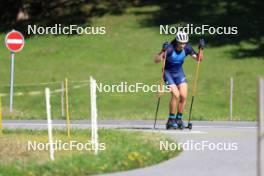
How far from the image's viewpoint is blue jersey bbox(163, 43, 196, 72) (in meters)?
17.7

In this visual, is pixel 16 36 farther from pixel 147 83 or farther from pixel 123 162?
pixel 123 162

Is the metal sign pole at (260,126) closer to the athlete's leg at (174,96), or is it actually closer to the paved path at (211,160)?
the paved path at (211,160)

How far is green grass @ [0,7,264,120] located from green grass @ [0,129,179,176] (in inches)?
418

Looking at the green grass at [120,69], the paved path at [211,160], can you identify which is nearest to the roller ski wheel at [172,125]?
the paved path at [211,160]

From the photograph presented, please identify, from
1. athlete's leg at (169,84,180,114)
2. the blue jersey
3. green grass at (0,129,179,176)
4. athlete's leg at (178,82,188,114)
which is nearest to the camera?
green grass at (0,129,179,176)

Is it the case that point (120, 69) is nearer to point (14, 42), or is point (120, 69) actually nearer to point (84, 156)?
point (14, 42)

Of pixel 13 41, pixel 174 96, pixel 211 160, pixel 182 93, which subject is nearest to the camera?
pixel 211 160

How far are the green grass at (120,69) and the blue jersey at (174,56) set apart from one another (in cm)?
892

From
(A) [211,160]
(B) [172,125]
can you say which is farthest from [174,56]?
(A) [211,160]

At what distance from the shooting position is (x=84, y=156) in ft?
41.7

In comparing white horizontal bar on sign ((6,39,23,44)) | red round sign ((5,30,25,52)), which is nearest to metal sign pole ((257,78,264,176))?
red round sign ((5,30,25,52))

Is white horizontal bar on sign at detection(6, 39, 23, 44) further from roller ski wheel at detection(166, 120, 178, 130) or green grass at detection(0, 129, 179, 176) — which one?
green grass at detection(0, 129, 179, 176)

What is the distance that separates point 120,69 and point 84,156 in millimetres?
29211

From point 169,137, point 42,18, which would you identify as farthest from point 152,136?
point 42,18
